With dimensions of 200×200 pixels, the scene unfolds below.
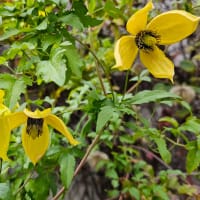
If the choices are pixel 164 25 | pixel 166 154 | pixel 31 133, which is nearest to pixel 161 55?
pixel 164 25

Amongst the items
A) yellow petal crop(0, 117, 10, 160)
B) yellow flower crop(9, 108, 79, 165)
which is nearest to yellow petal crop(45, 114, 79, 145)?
yellow flower crop(9, 108, 79, 165)

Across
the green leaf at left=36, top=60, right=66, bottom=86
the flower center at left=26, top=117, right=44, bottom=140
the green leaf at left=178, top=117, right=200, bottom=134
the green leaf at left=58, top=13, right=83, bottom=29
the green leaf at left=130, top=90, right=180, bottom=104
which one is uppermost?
the green leaf at left=58, top=13, right=83, bottom=29

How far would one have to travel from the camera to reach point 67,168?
0.96 meters

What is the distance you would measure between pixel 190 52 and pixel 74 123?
3.04ft

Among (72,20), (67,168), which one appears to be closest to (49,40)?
(72,20)

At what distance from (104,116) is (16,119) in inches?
7.1

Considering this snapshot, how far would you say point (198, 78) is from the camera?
242cm

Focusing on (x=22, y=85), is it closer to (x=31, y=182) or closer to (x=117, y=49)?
(x=117, y=49)

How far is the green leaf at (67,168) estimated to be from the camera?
0.93 m

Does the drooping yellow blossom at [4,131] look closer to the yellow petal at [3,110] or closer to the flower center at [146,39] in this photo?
the yellow petal at [3,110]

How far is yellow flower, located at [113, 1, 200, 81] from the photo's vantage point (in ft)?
2.82

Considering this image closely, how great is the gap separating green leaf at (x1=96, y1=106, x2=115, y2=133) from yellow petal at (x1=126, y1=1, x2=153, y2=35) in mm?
188

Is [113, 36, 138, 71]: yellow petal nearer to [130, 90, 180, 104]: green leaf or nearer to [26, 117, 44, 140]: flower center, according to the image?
[130, 90, 180, 104]: green leaf

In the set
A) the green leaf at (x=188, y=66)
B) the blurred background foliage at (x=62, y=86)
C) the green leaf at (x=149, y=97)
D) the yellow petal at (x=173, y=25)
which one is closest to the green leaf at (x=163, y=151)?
the blurred background foliage at (x=62, y=86)
